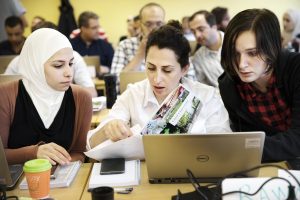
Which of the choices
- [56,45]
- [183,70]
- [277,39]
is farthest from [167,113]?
[56,45]

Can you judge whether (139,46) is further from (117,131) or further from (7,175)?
(7,175)

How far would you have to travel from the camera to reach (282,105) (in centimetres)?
162

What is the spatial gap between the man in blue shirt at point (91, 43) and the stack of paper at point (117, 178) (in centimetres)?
380

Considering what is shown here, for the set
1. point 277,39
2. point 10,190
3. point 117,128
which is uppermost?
point 277,39

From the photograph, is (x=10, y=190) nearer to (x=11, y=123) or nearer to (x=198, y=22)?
(x=11, y=123)

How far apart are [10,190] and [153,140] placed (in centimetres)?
51

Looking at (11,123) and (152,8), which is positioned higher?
(152,8)

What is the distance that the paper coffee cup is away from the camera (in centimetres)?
112

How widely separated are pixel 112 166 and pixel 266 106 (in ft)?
2.41

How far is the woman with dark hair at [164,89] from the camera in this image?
1.66 m

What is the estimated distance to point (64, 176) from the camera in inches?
52.0

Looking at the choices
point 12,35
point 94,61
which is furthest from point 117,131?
point 12,35

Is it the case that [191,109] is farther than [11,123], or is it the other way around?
[11,123]

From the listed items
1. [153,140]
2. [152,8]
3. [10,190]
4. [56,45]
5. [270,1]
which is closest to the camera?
[153,140]
